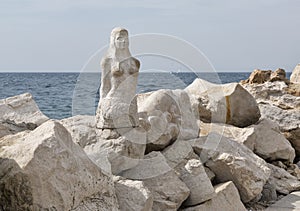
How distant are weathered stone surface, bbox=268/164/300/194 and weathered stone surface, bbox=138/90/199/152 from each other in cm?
143

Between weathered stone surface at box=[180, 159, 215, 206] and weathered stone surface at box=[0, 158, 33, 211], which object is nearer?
weathered stone surface at box=[0, 158, 33, 211]

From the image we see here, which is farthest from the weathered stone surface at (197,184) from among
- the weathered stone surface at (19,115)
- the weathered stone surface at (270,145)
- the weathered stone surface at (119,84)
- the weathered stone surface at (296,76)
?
the weathered stone surface at (296,76)

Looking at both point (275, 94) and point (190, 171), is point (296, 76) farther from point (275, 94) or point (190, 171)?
point (190, 171)

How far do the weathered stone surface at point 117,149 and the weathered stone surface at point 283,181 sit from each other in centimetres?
267

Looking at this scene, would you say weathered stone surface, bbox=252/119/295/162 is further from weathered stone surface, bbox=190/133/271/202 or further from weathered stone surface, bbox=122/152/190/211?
weathered stone surface, bbox=122/152/190/211

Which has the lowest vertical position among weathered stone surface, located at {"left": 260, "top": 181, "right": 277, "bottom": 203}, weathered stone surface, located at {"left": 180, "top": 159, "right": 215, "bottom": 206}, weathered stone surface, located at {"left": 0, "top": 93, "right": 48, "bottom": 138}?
weathered stone surface, located at {"left": 260, "top": 181, "right": 277, "bottom": 203}

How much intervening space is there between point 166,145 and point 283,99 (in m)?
5.29

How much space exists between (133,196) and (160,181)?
71cm

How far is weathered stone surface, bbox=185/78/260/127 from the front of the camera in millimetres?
8750

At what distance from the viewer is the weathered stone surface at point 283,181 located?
7543 mm

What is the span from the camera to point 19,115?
6.90 m

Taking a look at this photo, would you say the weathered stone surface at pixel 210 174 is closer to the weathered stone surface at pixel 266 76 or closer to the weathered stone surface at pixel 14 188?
the weathered stone surface at pixel 14 188

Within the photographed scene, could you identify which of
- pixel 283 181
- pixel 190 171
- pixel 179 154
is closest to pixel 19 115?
pixel 179 154

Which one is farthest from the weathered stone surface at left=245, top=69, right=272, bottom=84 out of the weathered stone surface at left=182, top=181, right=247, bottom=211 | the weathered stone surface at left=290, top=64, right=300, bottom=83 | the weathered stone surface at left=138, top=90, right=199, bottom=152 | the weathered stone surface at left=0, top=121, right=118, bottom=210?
the weathered stone surface at left=0, top=121, right=118, bottom=210
